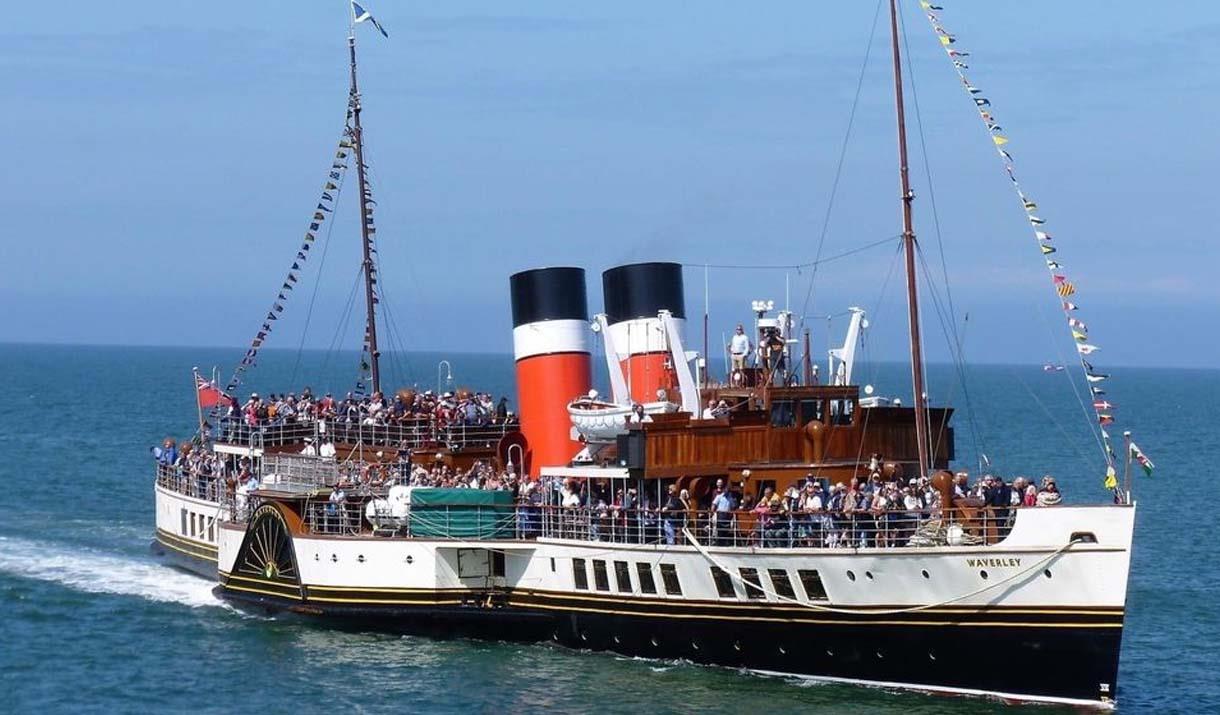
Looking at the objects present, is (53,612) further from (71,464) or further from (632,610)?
(71,464)

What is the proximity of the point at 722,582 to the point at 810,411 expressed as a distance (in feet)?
14.0

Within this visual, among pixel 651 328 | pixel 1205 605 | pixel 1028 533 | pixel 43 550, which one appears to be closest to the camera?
pixel 1028 533

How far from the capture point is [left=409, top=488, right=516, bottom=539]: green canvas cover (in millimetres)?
38438

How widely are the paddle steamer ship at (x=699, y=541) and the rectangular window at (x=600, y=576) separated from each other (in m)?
0.07

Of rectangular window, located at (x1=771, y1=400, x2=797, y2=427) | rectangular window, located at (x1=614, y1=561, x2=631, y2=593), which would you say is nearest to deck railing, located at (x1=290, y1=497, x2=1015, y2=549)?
rectangular window, located at (x1=614, y1=561, x2=631, y2=593)

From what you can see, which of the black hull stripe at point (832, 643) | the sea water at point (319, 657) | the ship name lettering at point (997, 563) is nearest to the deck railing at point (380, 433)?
the sea water at point (319, 657)

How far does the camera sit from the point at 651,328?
42062 millimetres

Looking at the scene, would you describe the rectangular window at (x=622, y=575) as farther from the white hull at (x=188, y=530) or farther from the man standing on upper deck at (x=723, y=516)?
the white hull at (x=188, y=530)

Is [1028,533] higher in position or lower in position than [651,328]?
lower

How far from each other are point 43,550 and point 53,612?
28.3ft

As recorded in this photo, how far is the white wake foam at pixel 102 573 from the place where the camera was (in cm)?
4488

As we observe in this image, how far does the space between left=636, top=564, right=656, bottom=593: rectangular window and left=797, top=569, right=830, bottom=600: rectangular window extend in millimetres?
3258

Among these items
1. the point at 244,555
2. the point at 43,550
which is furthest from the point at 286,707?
the point at 43,550

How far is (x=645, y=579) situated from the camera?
36656mm
